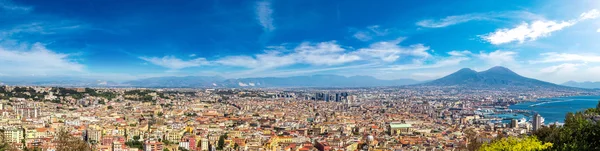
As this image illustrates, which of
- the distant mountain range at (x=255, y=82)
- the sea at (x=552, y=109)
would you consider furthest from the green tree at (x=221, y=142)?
the distant mountain range at (x=255, y=82)

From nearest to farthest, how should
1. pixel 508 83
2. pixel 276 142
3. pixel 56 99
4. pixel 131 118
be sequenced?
pixel 276 142, pixel 131 118, pixel 56 99, pixel 508 83

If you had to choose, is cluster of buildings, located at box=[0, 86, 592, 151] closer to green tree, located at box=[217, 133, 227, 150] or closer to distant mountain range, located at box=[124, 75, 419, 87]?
green tree, located at box=[217, 133, 227, 150]

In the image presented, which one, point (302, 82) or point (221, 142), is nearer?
point (221, 142)

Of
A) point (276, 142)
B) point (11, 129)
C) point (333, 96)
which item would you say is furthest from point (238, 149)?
point (333, 96)

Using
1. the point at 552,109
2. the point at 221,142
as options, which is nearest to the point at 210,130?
the point at 221,142

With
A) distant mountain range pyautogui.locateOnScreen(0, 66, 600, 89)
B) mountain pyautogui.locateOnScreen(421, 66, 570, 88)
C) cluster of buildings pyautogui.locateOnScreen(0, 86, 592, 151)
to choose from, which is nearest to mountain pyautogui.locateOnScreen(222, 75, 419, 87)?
distant mountain range pyautogui.locateOnScreen(0, 66, 600, 89)

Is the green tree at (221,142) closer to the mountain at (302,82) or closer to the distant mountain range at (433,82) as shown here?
the distant mountain range at (433,82)

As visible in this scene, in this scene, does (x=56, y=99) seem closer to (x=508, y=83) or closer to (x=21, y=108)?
(x=21, y=108)

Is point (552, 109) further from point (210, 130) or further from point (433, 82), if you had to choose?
point (433, 82)
